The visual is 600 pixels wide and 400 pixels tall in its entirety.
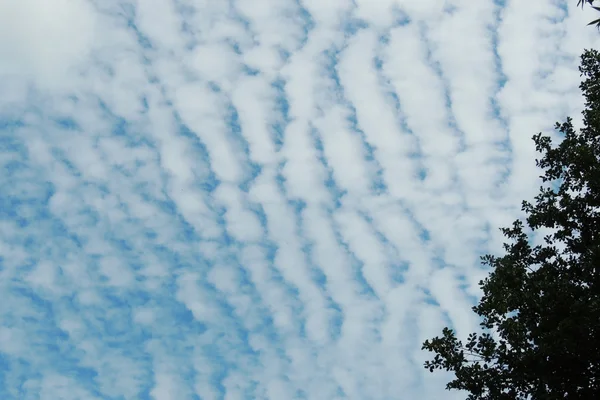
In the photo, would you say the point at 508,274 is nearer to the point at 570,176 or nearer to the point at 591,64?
the point at 570,176

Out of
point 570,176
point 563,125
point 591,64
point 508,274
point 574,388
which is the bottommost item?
point 574,388

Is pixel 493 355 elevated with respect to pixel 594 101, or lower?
lower

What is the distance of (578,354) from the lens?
15.9m

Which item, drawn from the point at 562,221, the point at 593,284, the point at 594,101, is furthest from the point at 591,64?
the point at 593,284

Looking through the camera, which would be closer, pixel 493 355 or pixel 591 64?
pixel 493 355

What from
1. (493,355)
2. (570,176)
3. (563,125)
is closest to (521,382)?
(493,355)

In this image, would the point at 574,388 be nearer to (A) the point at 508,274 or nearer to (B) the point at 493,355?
(B) the point at 493,355

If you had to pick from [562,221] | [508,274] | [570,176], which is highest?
[570,176]

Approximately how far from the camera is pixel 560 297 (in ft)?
53.5

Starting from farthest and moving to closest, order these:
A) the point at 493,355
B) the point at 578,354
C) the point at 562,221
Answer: the point at 562,221 → the point at 493,355 → the point at 578,354

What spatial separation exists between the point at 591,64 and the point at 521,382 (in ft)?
38.5

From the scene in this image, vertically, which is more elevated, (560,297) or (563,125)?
(563,125)

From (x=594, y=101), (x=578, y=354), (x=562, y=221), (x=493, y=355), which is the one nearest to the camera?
(x=578, y=354)

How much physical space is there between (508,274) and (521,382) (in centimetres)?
345
